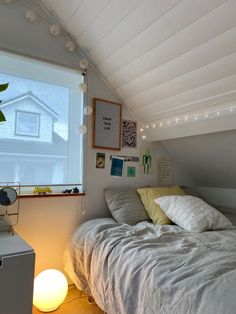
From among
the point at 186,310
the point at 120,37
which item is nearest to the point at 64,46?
the point at 120,37

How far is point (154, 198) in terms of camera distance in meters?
2.11

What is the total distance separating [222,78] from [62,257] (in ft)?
5.89

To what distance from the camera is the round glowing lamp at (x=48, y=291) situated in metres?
1.58

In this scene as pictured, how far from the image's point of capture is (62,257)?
A: 6.42ft

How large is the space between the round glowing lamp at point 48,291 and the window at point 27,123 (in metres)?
1.04

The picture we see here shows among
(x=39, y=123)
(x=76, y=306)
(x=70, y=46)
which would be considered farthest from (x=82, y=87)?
(x=76, y=306)

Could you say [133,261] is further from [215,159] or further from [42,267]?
[215,159]

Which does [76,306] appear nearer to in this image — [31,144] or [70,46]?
[31,144]

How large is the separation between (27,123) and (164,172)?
1482 mm

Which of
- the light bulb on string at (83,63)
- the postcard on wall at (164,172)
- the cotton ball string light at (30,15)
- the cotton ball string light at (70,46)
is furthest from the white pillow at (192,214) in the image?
the cotton ball string light at (30,15)

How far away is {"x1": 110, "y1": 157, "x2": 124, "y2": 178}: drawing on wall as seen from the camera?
2.25m

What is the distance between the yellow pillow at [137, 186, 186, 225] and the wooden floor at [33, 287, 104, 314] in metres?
0.78

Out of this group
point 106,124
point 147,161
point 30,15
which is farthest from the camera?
point 147,161

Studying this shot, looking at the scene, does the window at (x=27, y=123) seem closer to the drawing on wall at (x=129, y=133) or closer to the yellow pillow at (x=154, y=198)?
the drawing on wall at (x=129, y=133)
